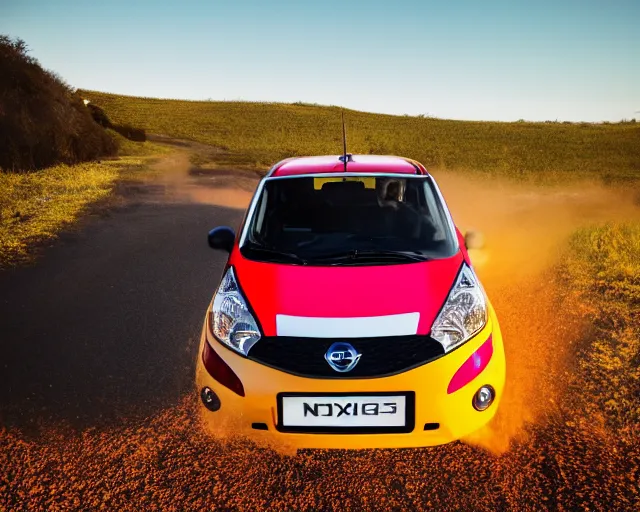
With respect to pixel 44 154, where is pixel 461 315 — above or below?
above

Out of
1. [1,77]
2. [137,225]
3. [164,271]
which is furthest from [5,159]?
[164,271]

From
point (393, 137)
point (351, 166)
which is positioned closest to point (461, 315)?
point (351, 166)

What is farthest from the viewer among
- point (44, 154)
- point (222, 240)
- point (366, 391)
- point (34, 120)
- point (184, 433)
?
point (34, 120)

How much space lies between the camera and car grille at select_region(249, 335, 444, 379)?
2.92m

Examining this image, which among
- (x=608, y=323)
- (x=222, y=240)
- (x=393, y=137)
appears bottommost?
(x=393, y=137)

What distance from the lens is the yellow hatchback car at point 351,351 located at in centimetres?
293

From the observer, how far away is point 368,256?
3584mm

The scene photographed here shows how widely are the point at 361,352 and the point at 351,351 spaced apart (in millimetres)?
48

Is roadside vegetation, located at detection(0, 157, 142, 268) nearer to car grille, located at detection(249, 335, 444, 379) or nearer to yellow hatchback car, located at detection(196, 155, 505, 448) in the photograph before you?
yellow hatchback car, located at detection(196, 155, 505, 448)

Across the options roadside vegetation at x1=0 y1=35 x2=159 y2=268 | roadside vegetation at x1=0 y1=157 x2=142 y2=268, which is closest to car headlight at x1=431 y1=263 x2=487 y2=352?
roadside vegetation at x1=0 y1=157 x2=142 y2=268

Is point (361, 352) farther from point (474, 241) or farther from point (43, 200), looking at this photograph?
point (43, 200)

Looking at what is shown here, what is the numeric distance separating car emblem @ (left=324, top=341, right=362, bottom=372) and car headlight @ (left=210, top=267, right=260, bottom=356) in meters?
0.39

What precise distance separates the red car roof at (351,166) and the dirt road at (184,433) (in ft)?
5.60

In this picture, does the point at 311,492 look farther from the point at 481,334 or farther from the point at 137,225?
the point at 137,225
